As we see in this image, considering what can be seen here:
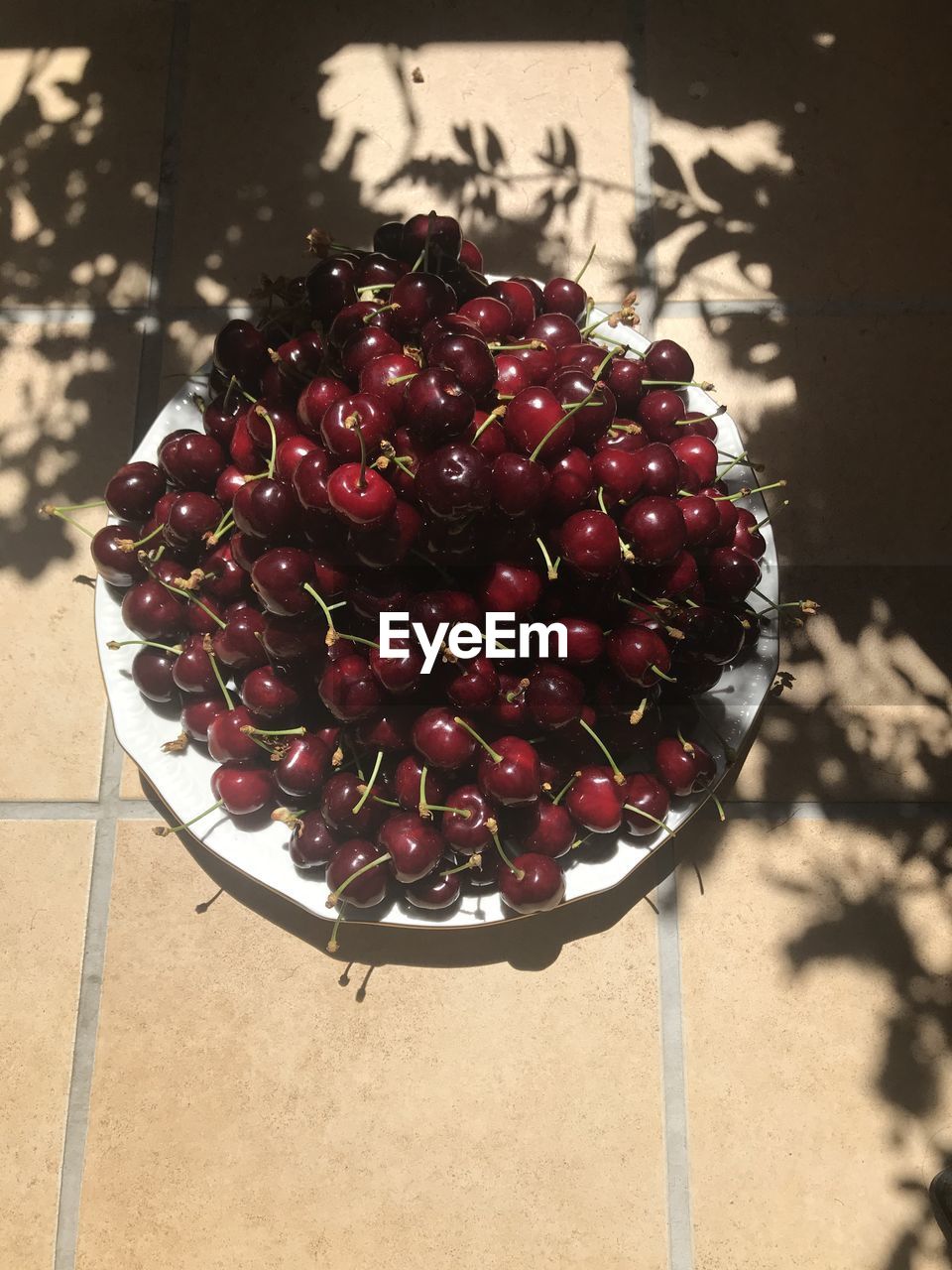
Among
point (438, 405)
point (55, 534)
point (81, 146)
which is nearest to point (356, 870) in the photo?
point (438, 405)

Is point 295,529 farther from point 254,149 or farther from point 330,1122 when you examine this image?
point 254,149

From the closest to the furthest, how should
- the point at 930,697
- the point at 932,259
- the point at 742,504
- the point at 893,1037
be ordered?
the point at 742,504 → the point at 893,1037 → the point at 930,697 → the point at 932,259

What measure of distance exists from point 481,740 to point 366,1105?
647mm

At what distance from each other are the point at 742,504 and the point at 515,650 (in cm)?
41

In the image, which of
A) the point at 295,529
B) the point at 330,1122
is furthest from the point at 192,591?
the point at 330,1122

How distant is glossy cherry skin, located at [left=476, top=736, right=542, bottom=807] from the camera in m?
1.09

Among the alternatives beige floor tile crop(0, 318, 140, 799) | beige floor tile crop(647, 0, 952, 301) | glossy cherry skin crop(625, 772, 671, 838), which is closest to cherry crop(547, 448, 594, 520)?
glossy cherry skin crop(625, 772, 671, 838)

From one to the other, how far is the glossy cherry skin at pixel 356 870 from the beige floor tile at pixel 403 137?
936 mm

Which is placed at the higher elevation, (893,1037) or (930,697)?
(930,697)

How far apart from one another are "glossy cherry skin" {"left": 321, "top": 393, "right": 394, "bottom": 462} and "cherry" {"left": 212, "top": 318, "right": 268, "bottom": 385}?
0.26 meters

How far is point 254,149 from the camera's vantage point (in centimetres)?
169

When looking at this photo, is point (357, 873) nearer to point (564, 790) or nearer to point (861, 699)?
point (564, 790)

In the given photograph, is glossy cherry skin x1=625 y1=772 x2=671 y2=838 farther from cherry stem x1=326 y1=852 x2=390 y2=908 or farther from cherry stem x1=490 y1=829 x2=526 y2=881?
cherry stem x1=326 y1=852 x2=390 y2=908

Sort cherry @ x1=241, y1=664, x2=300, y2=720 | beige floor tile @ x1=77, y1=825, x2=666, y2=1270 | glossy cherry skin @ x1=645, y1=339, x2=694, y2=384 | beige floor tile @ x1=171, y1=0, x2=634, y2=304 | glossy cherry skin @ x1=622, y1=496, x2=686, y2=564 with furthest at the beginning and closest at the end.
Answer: beige floor tile @ x1=171, y1=0, x2=634, y2=304
beige floor tile @ x1=77, y1=825, x2=666, y2=1270
glossy cherry skin @ x1=645, y1=339, x2=694, y2=384
cherry @ x1=241, y1=664, x2=300, y2=720
glossy cherry skin @ x1=622, y1=496, x2=686, y2=564
